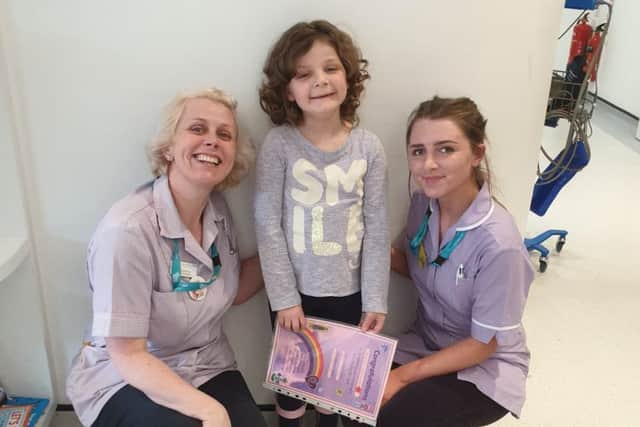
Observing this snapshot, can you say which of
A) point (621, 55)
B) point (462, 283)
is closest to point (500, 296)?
point (462, 283)

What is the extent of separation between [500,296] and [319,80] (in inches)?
26.6

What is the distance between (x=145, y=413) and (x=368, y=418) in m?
0.55

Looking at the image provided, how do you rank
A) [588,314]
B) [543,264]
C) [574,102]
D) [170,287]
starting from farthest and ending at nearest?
[543,264] < [588,314] < [574,102] < [170,287]

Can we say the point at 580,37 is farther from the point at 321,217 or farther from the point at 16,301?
the point at 16,301

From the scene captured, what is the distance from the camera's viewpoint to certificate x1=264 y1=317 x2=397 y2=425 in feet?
4.62

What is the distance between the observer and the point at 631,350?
7.10ft

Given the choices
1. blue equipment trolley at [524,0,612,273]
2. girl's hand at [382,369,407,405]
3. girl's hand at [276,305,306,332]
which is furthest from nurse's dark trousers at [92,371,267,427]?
blue equipment trolley at [524,0,612,273]

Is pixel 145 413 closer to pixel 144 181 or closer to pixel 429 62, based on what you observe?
pixel 144 181

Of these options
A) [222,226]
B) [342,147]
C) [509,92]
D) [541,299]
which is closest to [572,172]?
[541,299]

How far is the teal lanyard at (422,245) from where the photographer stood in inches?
55.5

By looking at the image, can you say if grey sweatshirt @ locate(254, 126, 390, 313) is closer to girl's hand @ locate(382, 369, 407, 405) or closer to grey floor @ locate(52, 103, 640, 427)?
girl's hand @ locate(382, 369, 407, 405)

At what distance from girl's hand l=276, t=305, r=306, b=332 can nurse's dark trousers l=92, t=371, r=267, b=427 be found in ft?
0.73

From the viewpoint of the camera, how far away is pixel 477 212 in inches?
54.7

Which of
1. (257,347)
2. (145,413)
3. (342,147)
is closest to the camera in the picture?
(145,413)
